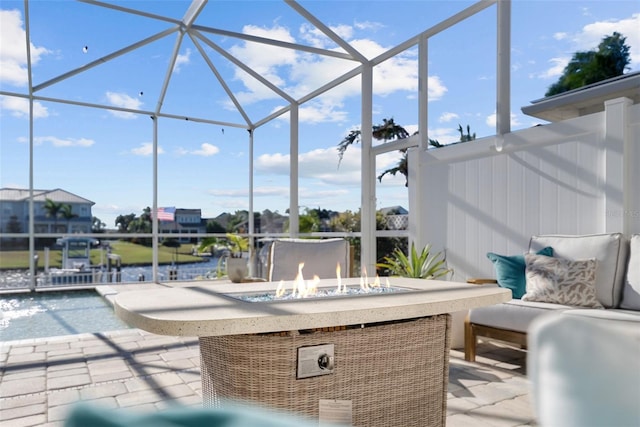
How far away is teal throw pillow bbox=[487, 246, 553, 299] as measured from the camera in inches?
149

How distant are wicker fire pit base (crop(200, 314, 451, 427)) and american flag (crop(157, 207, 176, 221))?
719 centimetres

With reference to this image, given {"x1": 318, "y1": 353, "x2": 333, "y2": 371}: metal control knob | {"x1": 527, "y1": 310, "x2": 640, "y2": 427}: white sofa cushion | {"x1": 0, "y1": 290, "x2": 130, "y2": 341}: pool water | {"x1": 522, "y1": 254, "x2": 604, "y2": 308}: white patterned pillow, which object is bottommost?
{"x1": 0, "y1": 290, "x2": 130, "y2": 341}: pool water

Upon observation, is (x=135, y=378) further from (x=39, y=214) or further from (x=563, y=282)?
(x=39, y=214)

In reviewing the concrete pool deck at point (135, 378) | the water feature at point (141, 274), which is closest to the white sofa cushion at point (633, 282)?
the concrete pool deck at point (135, 378)

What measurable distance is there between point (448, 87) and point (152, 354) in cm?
437

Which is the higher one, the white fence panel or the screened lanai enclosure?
the screened lanai enclosure

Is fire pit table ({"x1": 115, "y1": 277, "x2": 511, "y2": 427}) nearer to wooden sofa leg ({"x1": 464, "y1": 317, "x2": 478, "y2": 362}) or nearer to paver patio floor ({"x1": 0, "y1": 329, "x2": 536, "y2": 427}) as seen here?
paver patio floor ({"x1": 0, "y1": 329, "x2": 536, "y2": 427})

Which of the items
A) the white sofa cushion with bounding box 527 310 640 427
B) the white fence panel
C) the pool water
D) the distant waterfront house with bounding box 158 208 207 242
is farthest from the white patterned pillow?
the distant waterfront house with bounding box 158 208 207 242

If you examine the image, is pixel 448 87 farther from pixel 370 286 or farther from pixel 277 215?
pixel 277 215

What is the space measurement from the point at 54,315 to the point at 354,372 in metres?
5.55

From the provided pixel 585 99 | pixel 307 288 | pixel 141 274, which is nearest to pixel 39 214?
pixel 141 274

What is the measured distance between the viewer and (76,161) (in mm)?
8828

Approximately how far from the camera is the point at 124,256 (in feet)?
28.2

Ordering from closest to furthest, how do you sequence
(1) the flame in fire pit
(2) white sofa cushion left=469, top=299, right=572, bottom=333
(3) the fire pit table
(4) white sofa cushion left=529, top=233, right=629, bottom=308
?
(3) the fire pit table, (1) the flame in fire pit, (2) white sofa cushion left=469, top=299, right=572, bottom=333, (4) white sofa cushion left=529, top=233, right=629, bottom=308
